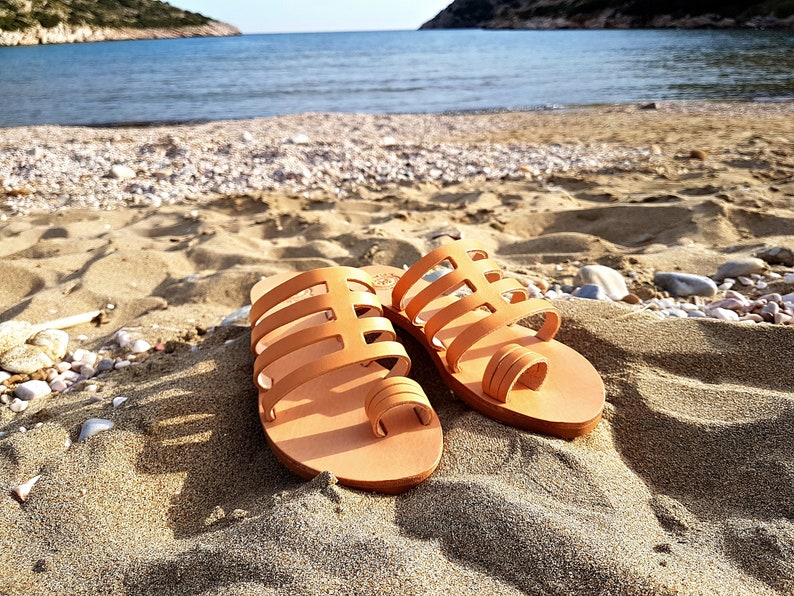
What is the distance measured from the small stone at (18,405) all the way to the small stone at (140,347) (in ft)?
1.70

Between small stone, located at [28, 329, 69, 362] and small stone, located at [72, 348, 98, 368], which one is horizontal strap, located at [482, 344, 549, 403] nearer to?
small stone, located at [72, 348, 98, 368]

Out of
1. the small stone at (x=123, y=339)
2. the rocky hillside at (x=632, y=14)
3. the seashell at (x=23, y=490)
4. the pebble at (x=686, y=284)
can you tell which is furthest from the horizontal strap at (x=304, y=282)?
the rocky hillside at (x=632, y=14)

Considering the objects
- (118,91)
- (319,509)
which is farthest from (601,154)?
(118,91)

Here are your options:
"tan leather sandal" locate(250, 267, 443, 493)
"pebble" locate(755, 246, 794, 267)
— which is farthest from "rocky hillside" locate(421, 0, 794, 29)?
"tan leather sandal" locate(250, 267, 443, 493)

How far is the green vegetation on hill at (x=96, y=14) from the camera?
7000 centimetres

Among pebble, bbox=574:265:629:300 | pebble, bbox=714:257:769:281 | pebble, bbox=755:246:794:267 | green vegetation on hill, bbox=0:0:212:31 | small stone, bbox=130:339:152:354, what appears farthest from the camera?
green vegetation on hill, bbox=0:0:212:31

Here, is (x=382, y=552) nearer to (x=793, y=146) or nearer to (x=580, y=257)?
(x=580, y=257)

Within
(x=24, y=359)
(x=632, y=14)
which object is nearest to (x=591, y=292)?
(x=24, y=359)

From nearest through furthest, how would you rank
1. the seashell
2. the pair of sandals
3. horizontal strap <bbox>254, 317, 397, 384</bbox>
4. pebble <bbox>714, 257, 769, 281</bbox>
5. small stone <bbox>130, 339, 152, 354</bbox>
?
the seashell → the pair of sandals → horizontal strap <bbox>254, 317, 397, 384</bbox> → small stone <bbox>130, 339, 152, 354</bbox> → pebble <bbox>714, 257, 769, 281</bbox>

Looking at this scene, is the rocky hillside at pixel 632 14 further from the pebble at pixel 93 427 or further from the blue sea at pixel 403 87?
the pebble at pixel 93 427

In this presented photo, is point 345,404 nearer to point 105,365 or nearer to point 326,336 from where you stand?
point 326,336

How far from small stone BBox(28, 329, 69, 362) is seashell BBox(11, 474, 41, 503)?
1.16 meters

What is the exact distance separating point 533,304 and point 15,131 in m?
13.3

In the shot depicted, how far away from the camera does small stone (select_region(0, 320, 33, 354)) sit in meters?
2.70
